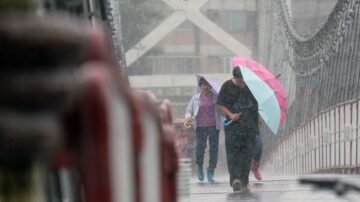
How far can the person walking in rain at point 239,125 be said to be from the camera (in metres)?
7.95

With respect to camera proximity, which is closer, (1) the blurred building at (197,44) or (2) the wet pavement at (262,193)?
(2) the wet pavement at (262,193)

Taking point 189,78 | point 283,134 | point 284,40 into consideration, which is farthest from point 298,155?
point 189,78

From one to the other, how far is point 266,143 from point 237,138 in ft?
34.8

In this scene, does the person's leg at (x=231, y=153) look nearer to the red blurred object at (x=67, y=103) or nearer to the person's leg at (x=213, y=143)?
the person's leg at (x=213, y=143)

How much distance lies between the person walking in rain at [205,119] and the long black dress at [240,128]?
1616 mm

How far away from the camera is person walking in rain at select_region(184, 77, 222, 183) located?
997cm

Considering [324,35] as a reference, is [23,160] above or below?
below

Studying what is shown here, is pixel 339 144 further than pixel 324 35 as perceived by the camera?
No

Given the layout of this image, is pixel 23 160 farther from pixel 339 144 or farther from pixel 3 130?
pixel 339 144

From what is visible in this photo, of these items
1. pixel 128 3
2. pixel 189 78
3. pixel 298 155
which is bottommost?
pixel 298 155

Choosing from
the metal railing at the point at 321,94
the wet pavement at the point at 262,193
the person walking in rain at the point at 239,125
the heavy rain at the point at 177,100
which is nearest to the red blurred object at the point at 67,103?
the heavy rain at the point at 177,100

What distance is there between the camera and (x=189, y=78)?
2259 centimetres

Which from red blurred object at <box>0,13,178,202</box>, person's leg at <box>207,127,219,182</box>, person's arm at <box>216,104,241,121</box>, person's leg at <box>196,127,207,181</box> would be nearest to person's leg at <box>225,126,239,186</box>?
person's arm at <box>216,104,241,121</box>

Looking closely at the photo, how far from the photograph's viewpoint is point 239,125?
809cm
